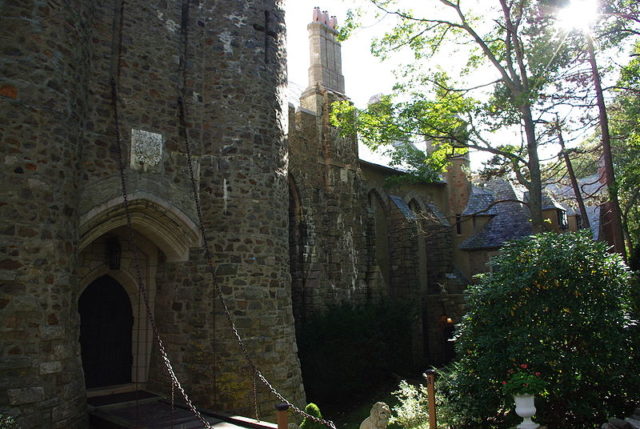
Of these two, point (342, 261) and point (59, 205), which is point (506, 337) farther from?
point (342, 261)

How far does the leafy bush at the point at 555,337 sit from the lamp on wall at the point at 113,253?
681cm

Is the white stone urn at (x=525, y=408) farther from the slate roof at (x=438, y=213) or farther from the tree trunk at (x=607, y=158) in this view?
the slate roof at (x=438, y=213)

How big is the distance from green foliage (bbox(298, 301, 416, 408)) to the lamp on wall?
5.71 metres

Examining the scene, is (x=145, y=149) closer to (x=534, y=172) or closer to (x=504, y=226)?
(x=534, y=172)

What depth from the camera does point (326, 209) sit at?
54.0 ft

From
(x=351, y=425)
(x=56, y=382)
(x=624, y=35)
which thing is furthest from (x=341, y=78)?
(x=56, y=382)

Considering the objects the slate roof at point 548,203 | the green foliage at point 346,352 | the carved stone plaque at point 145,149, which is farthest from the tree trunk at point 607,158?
the carved stone plaque at point 145,149

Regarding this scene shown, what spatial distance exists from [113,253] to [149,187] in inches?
70.8

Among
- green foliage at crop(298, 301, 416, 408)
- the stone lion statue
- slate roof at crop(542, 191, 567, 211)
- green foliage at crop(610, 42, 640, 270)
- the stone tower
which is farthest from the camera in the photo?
slate roof at crop(542, 191, 567, 211)

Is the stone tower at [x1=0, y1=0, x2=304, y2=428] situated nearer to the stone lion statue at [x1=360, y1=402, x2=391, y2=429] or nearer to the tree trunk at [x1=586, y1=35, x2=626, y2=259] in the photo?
the stone lion statue at [x1=360, y1=402, x2=391, y2=429]

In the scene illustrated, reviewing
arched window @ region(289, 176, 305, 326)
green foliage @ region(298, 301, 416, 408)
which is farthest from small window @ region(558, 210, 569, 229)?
arched window @ region(289, 176, 305, 326)

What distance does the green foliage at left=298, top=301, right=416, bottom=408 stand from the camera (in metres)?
13.7

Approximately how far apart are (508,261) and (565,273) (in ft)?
3.37

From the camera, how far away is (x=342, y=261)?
16547 mm
